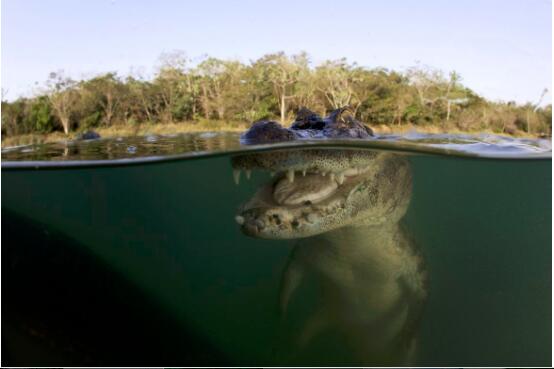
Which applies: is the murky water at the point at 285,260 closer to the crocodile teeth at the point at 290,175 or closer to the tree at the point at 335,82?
the crocodile teeth at the point at 290,175

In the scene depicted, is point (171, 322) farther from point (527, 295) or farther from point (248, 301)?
point (527, 295)

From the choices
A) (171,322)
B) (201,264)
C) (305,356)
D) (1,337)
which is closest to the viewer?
(1,337)

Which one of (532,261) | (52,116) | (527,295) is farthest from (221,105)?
(532,261)

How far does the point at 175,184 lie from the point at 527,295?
9.87 meters

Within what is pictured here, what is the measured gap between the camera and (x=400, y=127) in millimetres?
9375

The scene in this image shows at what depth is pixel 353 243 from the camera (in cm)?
475

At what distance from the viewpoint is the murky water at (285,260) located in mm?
4414

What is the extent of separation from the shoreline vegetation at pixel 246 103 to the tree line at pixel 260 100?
2 centimetres

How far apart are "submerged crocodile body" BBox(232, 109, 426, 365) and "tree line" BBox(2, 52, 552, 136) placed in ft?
12.9

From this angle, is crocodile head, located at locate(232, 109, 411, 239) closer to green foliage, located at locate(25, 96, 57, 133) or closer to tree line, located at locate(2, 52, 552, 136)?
tree line, located at locate(2, 52, 552, 136)

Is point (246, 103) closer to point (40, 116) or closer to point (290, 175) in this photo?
point (40, 116)

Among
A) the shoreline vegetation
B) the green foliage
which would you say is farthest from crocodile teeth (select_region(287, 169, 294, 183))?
the green foliage

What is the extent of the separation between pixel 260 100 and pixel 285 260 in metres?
3.55

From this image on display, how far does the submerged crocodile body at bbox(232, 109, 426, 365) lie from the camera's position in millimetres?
3682
